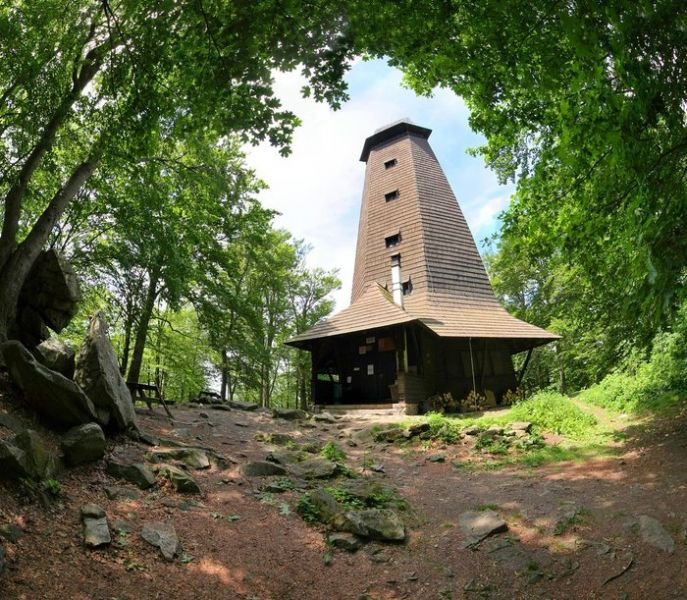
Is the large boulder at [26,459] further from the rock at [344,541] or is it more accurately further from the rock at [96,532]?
the rock at [344,541]

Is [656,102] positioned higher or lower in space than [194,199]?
lower

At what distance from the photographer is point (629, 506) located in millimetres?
5477

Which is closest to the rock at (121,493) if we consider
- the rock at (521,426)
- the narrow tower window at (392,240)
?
the rock at (521,426)

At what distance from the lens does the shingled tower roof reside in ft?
54.1

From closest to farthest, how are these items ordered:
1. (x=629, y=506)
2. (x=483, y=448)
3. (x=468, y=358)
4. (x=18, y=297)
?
1. (x=629, y=506)
2. (x=18, y=297)
3. (x=483, y=448)
4. (x=468, y=358)

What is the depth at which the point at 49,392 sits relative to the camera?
5949 millimetres

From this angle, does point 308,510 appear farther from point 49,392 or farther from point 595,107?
point 595,107

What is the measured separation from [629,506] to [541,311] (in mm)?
23020

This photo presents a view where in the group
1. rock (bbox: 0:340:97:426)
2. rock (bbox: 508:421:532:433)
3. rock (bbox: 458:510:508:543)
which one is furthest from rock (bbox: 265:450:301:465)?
rock (bbox: 508:421:532:433)

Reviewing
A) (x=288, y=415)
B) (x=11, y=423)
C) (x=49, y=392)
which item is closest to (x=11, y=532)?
(x=11, y=423)

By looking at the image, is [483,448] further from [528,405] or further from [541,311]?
[541,311]

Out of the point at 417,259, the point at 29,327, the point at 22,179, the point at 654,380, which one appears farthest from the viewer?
the point at 417,259

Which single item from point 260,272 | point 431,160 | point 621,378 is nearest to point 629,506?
point 621,378

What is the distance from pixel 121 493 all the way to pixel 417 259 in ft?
48.1
